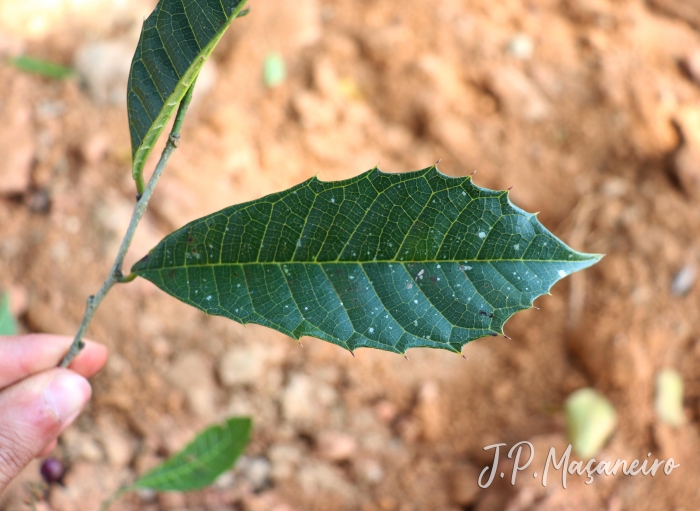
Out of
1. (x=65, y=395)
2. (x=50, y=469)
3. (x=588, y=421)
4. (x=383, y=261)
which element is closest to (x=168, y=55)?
(x=383, y=261)

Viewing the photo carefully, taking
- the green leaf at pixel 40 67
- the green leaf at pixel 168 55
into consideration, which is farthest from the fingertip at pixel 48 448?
the green leaf at pixel 40 67

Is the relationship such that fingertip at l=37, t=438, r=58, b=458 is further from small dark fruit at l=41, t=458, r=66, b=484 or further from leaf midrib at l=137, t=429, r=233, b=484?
leaf midrib at l=137, t=429, r=233, b=484

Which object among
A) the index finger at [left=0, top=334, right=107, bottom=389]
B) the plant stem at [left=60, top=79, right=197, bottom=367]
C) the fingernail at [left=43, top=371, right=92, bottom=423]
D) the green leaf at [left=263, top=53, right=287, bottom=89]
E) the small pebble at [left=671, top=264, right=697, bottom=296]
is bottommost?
the fingernail at [left=43, top=371, right=92, bottom=423]

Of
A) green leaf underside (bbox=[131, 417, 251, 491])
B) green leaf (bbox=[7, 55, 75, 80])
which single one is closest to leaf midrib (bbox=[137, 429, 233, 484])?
green leaf underside (bbox=[131, 417, 251, 491])

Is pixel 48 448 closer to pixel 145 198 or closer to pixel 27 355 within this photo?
pixel 27 355

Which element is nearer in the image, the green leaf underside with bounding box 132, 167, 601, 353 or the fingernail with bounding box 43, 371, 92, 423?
the green leaf underside with bounding box 132, 167, 601, 353

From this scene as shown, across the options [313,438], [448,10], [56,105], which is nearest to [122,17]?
[56,105]

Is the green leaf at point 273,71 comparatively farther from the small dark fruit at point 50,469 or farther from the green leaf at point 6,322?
the small dark fruit at point 50,469
